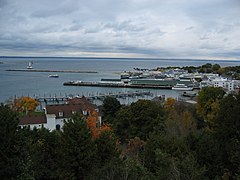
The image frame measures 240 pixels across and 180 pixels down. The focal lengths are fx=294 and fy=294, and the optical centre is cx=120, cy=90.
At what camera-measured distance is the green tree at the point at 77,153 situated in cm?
702

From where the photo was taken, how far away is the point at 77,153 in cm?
714

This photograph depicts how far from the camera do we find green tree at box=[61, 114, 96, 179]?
276 inches

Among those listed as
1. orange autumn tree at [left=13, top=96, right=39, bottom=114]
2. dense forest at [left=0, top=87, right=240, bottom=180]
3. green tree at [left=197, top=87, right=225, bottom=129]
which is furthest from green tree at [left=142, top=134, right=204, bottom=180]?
orange autumn tree at [left=13, top=96, right=39, bottom=114]

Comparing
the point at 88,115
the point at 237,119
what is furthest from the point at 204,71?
the point at 237,119

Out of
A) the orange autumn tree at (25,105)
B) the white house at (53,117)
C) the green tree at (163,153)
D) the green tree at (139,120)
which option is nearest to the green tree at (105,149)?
the green tree at (163,153)

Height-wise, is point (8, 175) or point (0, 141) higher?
point (0, 141)

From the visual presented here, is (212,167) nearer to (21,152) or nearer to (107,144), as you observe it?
(107,144)

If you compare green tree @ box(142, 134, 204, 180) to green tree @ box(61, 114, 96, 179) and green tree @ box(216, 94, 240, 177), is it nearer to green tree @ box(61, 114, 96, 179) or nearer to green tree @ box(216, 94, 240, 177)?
green tree @ box(216, 94, 240, 177)

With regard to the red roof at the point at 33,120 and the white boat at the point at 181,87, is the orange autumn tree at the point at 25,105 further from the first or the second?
the white boat at the point at 181,87

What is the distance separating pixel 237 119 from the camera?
26.8 feet

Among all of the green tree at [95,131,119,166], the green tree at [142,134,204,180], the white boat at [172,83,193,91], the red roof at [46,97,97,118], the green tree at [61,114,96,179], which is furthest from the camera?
the white boat at [172,83,193,91]

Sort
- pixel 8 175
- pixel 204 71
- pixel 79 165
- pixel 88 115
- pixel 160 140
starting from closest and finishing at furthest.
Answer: pixel 8 175, pixel 79 165, pixel 160 140, pixel 88 115, pixel 204 71

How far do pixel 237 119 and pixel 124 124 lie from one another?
7.86 meters

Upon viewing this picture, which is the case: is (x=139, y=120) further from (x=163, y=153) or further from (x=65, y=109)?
(x=163, y=153)
